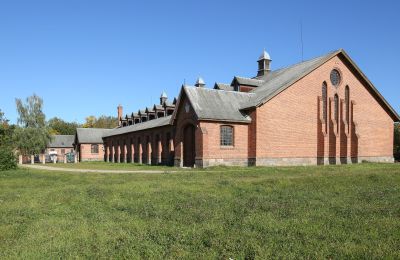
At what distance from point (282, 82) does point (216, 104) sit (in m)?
6.60

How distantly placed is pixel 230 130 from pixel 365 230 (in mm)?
24682

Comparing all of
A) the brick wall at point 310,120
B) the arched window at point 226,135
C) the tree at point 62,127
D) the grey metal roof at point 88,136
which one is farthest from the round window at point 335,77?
the tree at point 62,127

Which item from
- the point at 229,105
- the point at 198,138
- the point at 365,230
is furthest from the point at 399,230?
the point at 229,105

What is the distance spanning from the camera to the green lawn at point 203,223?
6.37 m

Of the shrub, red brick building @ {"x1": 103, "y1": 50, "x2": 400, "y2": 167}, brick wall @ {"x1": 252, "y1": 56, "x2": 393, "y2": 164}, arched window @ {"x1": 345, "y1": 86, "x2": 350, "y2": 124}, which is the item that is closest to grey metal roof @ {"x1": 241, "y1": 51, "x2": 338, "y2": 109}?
red brick building @ {"x1": 103, "y1": 50, "x2": 400, "y2": 167}

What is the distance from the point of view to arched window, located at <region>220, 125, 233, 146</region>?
31656 millimetres

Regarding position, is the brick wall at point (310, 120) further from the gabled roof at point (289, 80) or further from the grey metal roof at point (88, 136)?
the grey metal roof at point (88, 136)

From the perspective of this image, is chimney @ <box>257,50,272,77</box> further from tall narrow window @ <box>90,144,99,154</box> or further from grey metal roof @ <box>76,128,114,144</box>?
tall narrow window @ <box>90,144,99,154</box>

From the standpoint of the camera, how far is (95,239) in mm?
7203

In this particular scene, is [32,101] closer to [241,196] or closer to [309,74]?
[309,74]

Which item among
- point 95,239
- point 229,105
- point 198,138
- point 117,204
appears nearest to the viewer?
point 95,239

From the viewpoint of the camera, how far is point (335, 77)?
122ft

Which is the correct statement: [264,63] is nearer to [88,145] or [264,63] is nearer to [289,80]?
[289,80]

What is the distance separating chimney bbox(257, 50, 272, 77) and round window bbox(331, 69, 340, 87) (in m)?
9.26
